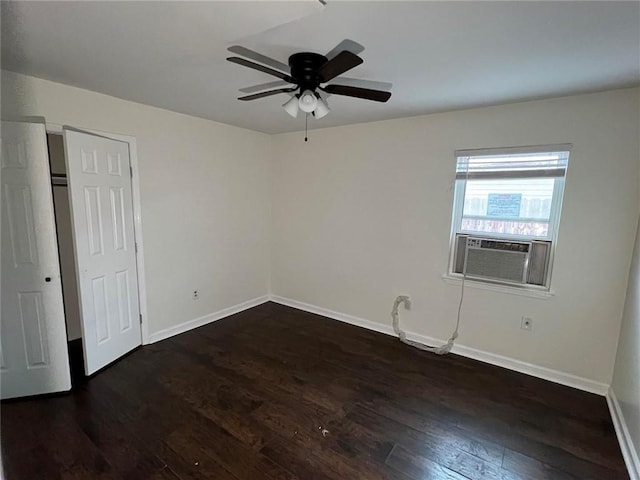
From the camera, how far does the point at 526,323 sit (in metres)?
2.93

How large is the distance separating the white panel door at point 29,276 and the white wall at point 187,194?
1.36ft

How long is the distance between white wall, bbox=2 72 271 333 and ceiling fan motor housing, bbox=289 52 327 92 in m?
1.95

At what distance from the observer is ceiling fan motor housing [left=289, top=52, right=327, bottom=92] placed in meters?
1.88

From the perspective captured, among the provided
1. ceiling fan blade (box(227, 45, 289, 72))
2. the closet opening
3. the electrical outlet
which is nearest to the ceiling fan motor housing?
ceiling fan blade (box(227, 45, 289, 72))

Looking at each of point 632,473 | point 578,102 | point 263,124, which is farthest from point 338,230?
point 632,473

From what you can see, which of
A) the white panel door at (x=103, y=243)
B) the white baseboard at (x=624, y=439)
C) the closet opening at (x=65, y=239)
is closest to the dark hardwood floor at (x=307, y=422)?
the white baseboard at (x=624, y=439)

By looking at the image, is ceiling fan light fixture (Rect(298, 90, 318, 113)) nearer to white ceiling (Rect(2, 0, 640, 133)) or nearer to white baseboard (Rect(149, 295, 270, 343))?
white ceiling (Rect(2, 0, 640, 133))

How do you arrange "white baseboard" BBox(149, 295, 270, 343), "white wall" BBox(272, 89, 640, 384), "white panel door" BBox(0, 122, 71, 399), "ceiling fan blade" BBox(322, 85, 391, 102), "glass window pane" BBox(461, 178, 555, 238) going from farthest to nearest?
"white baseboard" BBox(149, 295, 270, 343) → "glass window pane" BBox(461, 178, 555, 238) → "white wall" BBox(272, 89, 640, 384) → "white panel door" BBox(0, 122, 71, 399) → "ceiling fan blade" BBox(322, 85, 391, 102)

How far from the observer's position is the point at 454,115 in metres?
3.11

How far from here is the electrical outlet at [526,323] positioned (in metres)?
2.91

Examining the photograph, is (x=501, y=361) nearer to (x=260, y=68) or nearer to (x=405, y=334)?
(x=405, y=334)

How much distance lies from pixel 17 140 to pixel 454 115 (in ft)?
11.8

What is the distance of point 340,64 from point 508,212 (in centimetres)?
222

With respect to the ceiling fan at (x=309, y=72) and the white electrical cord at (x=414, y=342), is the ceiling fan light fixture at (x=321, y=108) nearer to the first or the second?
the ceiling fan at (x=309, y=72)
